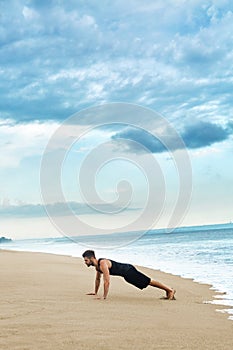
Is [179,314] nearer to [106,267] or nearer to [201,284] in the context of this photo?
[106,267]

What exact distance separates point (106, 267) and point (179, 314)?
253 centimetres

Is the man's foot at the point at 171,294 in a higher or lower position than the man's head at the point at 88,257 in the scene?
lower

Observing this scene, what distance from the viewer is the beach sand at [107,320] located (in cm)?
692

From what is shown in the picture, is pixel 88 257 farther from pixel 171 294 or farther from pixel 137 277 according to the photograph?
pixel 171 294

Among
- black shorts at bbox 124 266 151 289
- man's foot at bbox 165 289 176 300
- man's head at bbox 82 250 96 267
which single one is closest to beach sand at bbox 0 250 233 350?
man's foot at bbox 165 289 176 300

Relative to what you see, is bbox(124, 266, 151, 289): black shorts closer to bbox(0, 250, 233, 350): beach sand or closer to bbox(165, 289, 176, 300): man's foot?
bbox(0, 250, 233, 350): beach sand

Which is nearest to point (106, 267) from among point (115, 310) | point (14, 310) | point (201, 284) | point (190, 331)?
point (115, 310)

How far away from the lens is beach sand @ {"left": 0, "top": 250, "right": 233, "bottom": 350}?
22.7 ft

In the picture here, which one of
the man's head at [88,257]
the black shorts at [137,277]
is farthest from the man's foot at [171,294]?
the man's head at [88,257]

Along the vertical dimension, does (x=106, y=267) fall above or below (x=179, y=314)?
above

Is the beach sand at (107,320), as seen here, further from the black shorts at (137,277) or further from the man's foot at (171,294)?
the black shorts at (137,277)

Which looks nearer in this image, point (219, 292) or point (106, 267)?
point (106, 267)

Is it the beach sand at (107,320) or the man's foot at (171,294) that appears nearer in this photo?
the beach sand at (107,320)

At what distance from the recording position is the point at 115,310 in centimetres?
981
